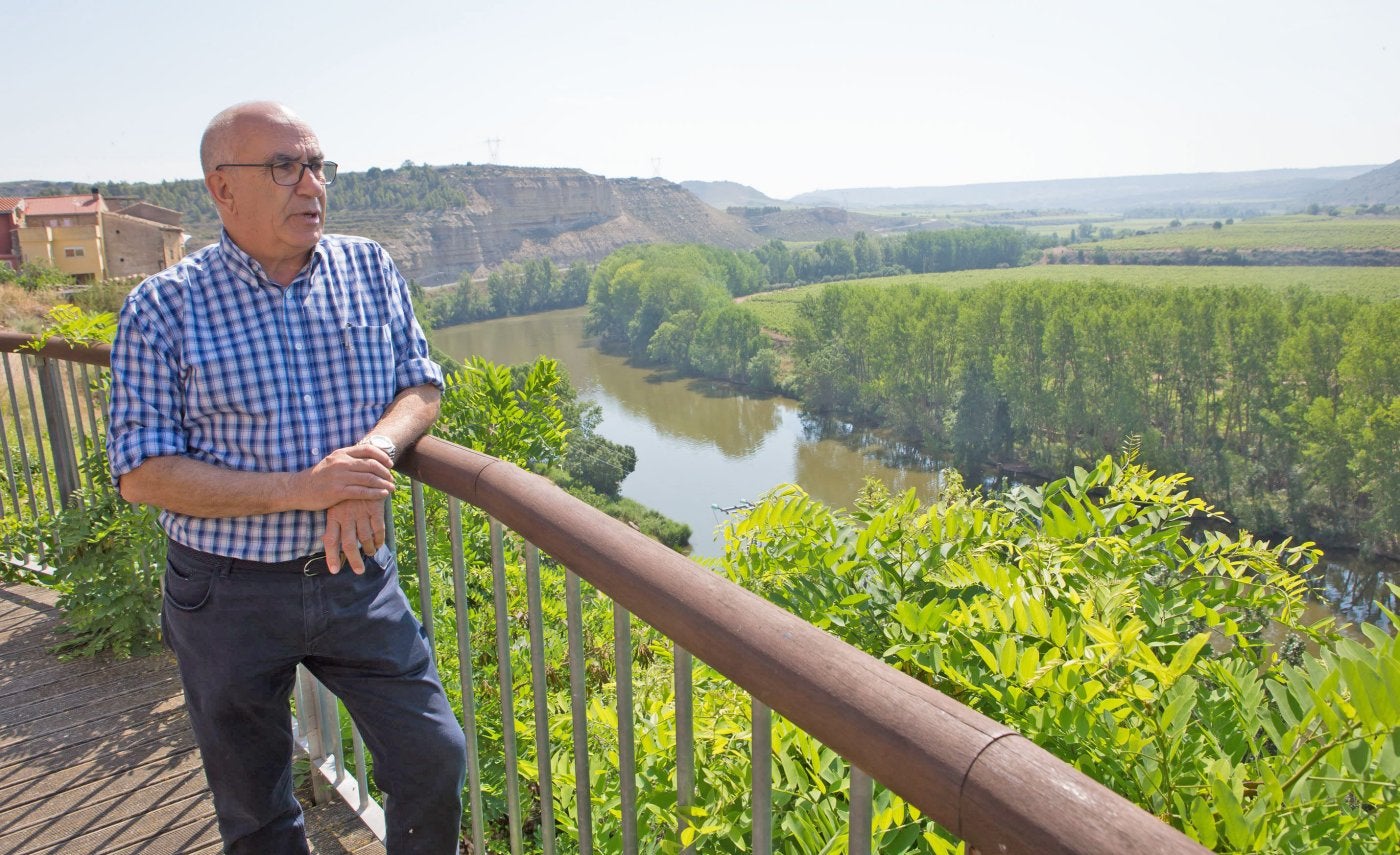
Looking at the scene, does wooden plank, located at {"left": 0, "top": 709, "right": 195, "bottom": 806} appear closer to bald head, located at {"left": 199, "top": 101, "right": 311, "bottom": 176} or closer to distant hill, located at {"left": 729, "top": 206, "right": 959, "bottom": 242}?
bald head, located at {"left": 199, "top": 101, "right": 311, "bottom": 176}

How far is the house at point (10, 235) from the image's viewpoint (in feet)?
126

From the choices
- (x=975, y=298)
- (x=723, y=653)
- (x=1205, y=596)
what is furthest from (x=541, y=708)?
(x=975, y=298)

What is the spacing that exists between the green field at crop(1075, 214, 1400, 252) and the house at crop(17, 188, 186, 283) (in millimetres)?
93840

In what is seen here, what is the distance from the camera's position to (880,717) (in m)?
0.82

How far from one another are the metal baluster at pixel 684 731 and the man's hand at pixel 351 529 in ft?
2.69

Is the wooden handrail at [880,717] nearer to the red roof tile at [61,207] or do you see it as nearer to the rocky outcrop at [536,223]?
the red roof tile at [61,207]

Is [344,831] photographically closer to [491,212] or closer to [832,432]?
[832,432]

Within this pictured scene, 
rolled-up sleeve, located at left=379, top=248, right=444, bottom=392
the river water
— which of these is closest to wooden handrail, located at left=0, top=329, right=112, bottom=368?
rolled-up sleeve, located at left=379, top=248, right=444, bottom=392

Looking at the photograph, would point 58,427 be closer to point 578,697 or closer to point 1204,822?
point 578,697

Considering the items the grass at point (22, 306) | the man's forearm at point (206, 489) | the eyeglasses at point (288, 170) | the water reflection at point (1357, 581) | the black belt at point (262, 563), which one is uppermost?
the eyeglasses at point (288, 170)

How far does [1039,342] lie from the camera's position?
41.8m

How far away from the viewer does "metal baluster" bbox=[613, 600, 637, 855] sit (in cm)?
129

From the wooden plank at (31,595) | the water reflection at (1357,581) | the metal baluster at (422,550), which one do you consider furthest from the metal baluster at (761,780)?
the water reflection at (1357,581)

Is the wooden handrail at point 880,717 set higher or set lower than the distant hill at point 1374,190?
lower
